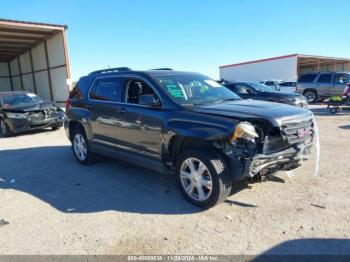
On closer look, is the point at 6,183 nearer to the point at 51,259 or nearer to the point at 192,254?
the point at 51,259

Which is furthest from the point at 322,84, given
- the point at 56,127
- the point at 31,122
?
the point at 31,122

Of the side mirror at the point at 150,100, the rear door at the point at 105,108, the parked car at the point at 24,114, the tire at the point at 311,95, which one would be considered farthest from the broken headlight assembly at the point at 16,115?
the tire at the point at 311,95

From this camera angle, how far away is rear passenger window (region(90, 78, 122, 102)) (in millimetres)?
5600

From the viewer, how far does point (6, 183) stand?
5.74 meters

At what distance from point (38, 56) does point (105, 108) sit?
24.5m

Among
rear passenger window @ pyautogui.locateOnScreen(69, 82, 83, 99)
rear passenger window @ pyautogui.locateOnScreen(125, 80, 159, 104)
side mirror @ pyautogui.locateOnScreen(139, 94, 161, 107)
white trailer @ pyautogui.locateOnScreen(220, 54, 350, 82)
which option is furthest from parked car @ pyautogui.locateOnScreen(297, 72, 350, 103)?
side mirror @ pyautogui.locateOnScreen(139, 94, 161, 107)

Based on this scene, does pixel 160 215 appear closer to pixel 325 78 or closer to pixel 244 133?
pixel 244 133

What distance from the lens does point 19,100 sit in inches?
470

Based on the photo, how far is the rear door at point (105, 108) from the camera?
18.3 ft

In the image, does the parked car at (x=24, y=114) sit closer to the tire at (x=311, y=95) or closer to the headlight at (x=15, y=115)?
the headlight at (x=15, y=115)

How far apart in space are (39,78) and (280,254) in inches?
→ 1135

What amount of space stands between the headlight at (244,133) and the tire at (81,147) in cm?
364

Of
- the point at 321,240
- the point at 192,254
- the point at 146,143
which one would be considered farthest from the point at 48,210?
the point at 321,240

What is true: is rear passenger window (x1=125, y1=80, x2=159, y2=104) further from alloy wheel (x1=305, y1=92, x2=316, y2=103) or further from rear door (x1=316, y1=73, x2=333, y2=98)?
alloy wheel (x1=305, y1=92, x2=316, y2=103)
